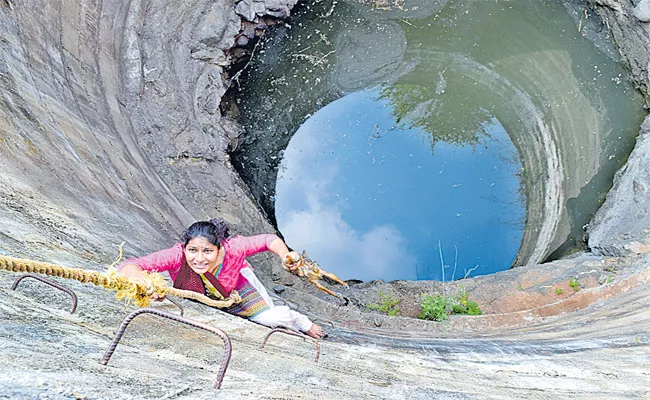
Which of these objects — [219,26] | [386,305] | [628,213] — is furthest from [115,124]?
[628,213]

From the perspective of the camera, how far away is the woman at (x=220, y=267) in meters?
2.18

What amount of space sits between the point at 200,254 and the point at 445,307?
3092mm

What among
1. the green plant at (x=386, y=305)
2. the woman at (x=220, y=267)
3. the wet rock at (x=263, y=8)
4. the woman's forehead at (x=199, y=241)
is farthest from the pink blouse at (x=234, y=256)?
the wet rock at (x=263, y=8)

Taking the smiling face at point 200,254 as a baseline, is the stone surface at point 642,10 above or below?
above

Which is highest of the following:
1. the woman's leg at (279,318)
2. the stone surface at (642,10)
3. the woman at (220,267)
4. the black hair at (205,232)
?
the stone surface at (642,10)

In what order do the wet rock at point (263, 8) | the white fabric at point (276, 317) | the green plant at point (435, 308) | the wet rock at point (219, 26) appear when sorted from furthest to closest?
the wet rock at point (263, 8) → the wet rock at point (219, 26) → the green plant at point (435, 308) → the white fabric at point (276, 317)

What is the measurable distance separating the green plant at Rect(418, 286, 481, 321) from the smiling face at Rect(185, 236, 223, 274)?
9.37 ft

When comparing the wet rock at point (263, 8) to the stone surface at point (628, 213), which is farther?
the wet rock at point (263, 8)

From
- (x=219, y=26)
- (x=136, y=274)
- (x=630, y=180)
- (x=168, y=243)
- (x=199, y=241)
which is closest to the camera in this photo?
(x=136, y=274)

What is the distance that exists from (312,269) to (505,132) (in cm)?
494

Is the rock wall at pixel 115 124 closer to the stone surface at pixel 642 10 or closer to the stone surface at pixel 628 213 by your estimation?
the stone surface at pixel 628 213

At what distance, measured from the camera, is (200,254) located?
7.18 ft

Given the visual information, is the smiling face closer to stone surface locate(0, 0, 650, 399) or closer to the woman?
the woman

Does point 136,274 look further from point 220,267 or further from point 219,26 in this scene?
point 219,26
